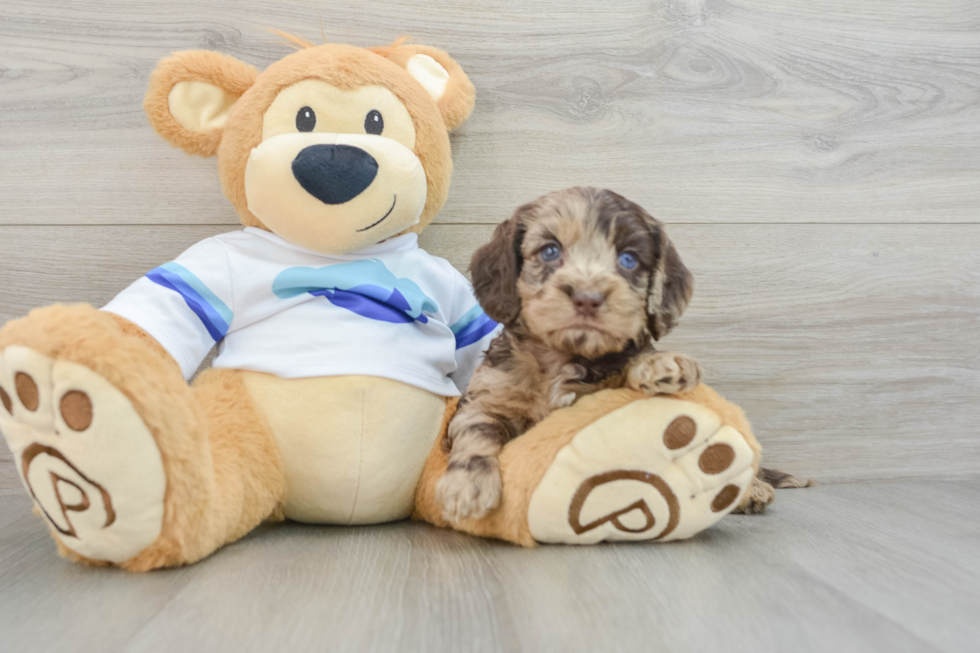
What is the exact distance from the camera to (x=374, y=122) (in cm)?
158

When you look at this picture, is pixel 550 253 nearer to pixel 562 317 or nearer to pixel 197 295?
pixel 562 317

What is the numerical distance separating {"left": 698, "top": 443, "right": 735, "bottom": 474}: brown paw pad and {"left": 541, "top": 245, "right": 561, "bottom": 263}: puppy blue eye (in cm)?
49

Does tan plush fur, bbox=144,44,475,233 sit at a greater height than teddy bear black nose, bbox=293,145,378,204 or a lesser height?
greater

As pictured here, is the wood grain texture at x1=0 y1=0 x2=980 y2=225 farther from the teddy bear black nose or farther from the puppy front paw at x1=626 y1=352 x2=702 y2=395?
the puppy front paw at x1=626 y1=352 x2=702 y2=395

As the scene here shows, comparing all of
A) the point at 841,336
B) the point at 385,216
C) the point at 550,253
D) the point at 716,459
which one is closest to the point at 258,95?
the point at 385,216

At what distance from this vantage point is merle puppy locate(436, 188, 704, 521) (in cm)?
134

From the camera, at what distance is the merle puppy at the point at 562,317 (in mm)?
1338

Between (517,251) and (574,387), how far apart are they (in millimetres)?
319

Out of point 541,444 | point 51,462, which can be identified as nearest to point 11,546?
point 51,462

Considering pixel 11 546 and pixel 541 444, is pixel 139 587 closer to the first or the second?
pixel 11 546

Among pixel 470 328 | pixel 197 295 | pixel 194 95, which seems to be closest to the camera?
pixel 197 295

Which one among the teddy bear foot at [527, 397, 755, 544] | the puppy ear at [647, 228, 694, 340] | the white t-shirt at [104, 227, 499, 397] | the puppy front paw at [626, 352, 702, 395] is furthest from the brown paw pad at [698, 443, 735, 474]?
A: the white t-shirt at [104, 227, 499, 397]

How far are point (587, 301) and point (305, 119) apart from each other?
30.5 inches

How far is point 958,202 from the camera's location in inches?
86.7
